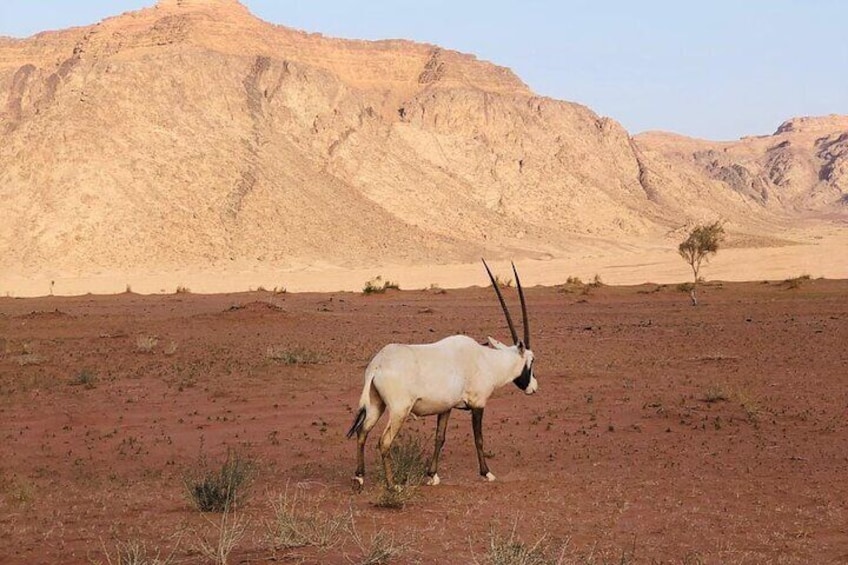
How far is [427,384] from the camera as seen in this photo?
9.13 metres

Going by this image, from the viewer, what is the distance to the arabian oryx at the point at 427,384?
8945 mm

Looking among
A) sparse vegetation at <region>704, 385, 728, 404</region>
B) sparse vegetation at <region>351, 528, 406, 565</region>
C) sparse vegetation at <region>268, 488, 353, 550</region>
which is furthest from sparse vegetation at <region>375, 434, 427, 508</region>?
sparse vegetation at <region>704, 385, 728, 404</region>

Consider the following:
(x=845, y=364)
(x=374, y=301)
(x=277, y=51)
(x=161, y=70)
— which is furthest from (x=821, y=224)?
(x=845, y=364)

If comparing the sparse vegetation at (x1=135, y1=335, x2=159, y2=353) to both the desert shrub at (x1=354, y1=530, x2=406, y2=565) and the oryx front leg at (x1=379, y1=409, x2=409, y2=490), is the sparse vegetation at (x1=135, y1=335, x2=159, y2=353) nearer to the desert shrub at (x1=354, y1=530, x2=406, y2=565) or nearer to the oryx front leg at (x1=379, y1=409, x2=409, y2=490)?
the oryx front leg at (x1=379, y1=409, x2=409, y2=490)

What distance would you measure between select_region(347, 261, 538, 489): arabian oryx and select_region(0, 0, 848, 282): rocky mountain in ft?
209

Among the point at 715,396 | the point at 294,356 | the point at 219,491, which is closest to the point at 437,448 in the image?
the point at 219,491

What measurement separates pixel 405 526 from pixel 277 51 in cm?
10928

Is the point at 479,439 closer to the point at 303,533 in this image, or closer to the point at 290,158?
the point at 303,533

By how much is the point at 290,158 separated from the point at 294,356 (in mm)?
73096

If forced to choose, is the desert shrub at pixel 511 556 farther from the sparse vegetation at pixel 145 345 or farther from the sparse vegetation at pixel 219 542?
the sparse vegetation at pixel 145 345

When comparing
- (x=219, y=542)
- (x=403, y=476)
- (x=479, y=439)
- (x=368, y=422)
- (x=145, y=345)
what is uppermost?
(x=368, y=422)

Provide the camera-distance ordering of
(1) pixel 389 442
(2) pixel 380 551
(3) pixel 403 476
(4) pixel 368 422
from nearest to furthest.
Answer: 1. (2) pixel 380 551
2. (1) pixel 389 442
3. (4) pixel 368 422
4. (3) pixel 403 476

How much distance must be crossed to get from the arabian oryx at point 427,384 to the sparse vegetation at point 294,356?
35.0 ft

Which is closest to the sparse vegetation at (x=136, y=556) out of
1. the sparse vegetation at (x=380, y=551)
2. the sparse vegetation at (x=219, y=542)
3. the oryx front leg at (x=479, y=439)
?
the sparse vegetation at (x=219, y=542)
